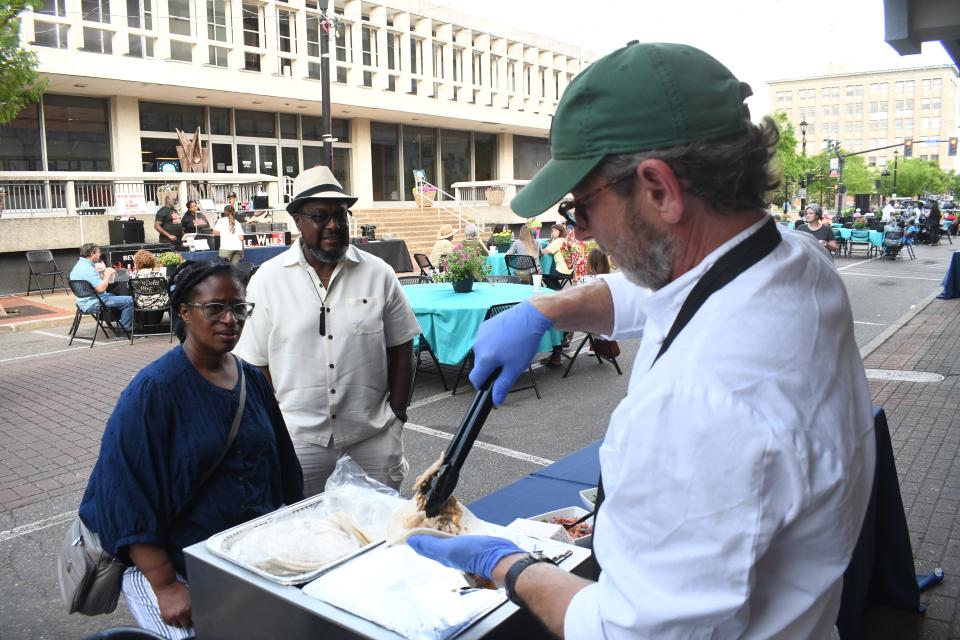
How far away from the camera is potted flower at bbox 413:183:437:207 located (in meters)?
34.3

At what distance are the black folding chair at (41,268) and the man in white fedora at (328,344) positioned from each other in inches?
645

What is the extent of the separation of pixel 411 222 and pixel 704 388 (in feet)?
99.6

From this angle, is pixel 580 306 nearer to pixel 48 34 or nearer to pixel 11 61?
pixel 11 61

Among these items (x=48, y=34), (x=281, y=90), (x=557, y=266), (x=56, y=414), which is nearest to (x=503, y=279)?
(x=557, y=266)

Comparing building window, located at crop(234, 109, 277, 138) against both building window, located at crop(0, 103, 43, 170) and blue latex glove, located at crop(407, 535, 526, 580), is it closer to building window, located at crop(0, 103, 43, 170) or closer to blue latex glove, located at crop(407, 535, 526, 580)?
building window, located at crop(0, 103, 43, 170)

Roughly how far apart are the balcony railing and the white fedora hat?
16616 millimetres

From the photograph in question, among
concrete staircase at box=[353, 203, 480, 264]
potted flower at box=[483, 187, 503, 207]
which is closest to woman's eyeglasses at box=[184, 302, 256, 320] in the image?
concrete staircase at box=[353, 203, 480, 264]

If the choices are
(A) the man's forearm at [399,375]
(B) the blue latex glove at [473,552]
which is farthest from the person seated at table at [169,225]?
(B) the blue latex glove at [473,552]

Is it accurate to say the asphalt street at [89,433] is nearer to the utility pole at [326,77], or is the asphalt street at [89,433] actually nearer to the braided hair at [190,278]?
the braided hair at [190,278]

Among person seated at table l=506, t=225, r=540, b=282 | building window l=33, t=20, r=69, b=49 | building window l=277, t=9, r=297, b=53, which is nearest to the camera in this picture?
person seated at table l=506, t=225, r=540, b=282

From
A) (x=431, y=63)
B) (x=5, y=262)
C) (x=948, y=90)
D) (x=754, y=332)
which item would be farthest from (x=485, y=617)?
(x=948, y=90)

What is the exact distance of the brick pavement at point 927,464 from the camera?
11.9 feet

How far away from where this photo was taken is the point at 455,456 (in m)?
1.67

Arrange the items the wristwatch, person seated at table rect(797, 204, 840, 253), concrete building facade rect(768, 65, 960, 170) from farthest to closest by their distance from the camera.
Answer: concrete building facade rect(768, 65, 960, 170)
person seated at table rect(797, 204, 840, 253)
the wristwatch
